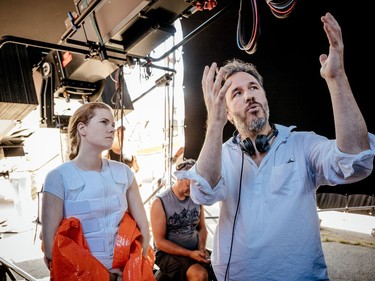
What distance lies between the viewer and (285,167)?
4.26 ft

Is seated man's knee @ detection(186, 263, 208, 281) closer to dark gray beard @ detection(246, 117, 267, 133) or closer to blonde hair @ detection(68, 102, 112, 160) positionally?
blonde hair @ detection(68, 102, 112, 160)

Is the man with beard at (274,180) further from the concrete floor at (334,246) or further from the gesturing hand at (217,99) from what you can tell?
the concrete floor at (334,246)

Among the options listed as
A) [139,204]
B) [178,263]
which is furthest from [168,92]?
[178,263]

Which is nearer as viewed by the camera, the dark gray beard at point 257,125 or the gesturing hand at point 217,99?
the gesturing hand at point 217,99

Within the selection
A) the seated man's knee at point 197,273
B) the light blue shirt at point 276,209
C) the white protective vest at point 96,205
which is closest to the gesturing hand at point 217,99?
the light blue shirt at point 276,209

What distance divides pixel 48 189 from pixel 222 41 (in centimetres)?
211

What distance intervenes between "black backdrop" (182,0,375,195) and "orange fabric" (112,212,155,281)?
178 cm

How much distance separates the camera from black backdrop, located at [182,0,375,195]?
197 cm

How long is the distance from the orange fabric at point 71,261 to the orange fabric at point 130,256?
0.14 m

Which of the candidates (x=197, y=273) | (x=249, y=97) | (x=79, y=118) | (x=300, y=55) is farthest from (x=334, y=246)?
(x=79, y=118)

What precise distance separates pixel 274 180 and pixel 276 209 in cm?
14

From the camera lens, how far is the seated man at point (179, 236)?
8.54ft

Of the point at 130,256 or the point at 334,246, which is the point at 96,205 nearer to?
the point at 130,256

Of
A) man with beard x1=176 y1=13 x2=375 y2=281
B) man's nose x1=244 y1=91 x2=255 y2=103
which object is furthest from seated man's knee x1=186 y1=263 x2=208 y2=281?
man's nose x1=244 y1=91 x2=255 y2=103
